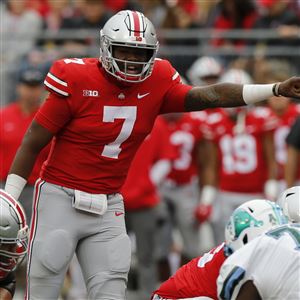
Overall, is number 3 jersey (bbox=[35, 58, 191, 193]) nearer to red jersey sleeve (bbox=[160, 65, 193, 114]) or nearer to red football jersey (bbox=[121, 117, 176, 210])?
red jersey sleeve (bbox=[160, 65, 193, 114])

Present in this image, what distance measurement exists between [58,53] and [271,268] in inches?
A: 273

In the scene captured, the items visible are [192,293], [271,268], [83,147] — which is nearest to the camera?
[271,268]

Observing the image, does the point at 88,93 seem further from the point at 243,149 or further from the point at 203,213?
the point at 243,149

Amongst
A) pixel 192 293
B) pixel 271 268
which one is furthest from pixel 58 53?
pixel 271 268

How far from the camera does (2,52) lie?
36.8 ft

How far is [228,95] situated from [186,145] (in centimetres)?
414

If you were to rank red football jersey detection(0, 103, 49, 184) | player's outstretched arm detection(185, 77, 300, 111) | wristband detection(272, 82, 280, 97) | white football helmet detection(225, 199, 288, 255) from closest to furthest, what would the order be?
white football helmet detection(225, 199, 288, 255) < wristband detection(272, 82, 280, 97) < player's outstretched arm detection(185, 77, 300, 111) < red football jersey detection(0, 103, 49, 184)

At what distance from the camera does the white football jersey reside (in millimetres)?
4305

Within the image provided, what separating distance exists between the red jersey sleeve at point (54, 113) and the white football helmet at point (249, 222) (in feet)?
3.61

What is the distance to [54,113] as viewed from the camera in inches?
230

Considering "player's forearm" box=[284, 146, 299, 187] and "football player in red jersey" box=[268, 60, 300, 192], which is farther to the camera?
"football player in red jersey" box=[268, 60, 300, 192]

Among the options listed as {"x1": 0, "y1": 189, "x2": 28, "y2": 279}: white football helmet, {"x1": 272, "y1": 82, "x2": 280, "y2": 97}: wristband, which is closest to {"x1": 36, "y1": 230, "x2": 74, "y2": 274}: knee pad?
{"x1": 0, "y1": 189, "x2": 28, "y2": 279}: white football helmet

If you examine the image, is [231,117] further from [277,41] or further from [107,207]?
[107,207]

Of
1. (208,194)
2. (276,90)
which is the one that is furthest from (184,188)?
(276,90)
